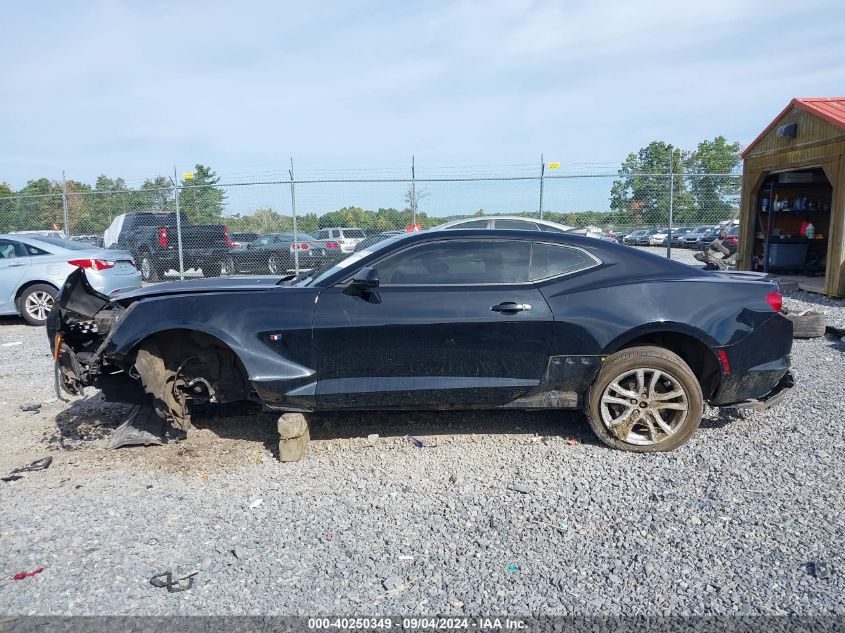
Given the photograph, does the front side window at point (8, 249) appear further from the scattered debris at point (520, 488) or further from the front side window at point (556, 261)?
the scattered debris at point (520, 488)

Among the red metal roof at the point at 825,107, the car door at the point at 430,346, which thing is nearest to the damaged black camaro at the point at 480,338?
the car door at the point at 430,346

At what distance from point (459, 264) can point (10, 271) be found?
8.41m

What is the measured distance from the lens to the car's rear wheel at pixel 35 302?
995 cm

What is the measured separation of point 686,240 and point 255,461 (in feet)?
90.1

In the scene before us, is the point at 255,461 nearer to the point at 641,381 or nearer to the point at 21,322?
the point at 641,381

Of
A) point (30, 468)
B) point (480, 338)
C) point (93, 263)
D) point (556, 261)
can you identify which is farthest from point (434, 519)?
point (93, 263)

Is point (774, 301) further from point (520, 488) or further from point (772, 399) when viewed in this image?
point (520, 488)

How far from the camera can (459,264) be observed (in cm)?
450

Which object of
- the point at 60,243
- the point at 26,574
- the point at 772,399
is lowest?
the point at 26,574

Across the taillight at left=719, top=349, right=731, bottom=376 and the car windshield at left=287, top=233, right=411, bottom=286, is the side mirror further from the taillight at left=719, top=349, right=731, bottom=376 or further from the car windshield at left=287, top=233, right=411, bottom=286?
the taillight at left=719, top=349, right=731, bottom=376

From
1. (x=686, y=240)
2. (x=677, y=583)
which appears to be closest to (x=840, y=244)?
(x=677, y=583)

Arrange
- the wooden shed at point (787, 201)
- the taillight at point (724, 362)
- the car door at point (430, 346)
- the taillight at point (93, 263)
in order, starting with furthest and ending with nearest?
the wooden shed at point (787, 201)
the taillight at point (93, 263)
the taillight at point (724, 362)
the car door at point (430, 346)

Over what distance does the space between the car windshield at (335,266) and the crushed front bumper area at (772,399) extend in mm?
2698

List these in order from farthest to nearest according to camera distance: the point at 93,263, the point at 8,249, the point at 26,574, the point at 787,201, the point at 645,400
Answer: the point at 787,201 → the point at 8,249 → the point at 93,263 → the point at 645,400 → the point at 26,574
